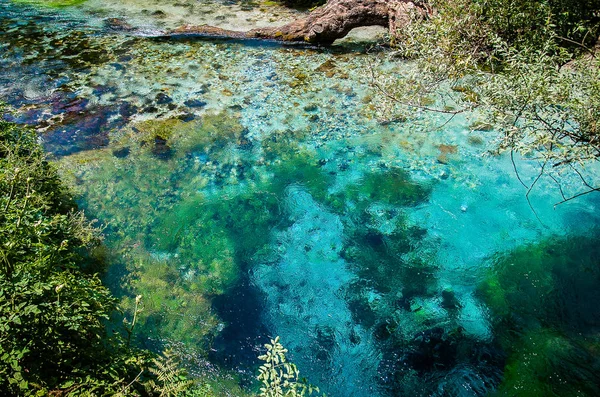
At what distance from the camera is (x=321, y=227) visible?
26.4 ft

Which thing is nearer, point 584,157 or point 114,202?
point 584,157

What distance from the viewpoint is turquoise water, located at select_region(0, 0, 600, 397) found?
6.11m

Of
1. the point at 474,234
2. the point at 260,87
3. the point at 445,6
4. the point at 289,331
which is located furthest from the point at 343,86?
the point at 289,331

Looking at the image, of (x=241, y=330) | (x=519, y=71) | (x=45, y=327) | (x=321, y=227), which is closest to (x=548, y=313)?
(x=519, y=71)

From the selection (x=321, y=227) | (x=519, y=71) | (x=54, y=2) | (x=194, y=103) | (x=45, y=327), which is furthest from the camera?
(x=54, y=2)

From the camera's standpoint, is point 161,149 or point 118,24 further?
point 118,24

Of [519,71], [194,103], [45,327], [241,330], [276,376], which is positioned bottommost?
[241,330]

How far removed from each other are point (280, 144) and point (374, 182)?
7.96 feet

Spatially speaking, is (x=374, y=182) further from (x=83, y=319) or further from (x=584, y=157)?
(x=83, y=319)

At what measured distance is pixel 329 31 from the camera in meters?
13.5

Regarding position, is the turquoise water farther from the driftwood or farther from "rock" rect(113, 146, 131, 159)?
the driftwood

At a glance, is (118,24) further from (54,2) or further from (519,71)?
(519,71)

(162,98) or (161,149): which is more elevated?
(162,98)

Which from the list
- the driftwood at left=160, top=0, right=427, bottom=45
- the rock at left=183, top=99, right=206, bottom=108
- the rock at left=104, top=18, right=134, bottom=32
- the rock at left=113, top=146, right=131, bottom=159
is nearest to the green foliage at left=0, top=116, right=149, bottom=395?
the rock at left=113, top=146, right=131, bottom=159
